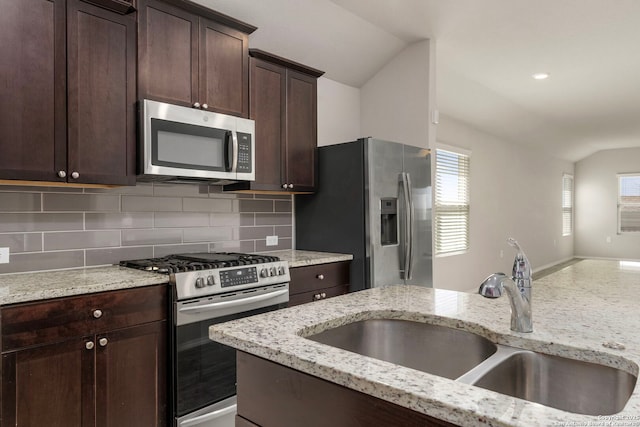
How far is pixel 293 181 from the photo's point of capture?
3281mm

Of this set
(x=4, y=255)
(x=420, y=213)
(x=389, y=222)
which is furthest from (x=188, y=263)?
(x=420, y=213)

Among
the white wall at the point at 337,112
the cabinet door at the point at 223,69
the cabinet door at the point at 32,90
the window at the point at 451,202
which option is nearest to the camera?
the cabinet door at the point at 32,90

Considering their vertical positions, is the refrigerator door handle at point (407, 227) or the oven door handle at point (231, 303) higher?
the refrigerator door handle at point (407, 227)

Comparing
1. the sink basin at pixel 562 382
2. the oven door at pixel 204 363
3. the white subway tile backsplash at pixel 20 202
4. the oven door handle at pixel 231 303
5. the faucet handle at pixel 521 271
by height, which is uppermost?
the white subway tile backsplash at pixel 20 202

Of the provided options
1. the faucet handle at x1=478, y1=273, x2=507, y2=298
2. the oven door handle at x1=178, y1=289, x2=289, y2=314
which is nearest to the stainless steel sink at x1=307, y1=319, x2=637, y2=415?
the faucet handle at x1=478, y1=273, x2=507, y2=298

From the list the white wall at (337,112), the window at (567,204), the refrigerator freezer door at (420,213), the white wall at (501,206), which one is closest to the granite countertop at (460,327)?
the refrigerator freezer door at (420,213)

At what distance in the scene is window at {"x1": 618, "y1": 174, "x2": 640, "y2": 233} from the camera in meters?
9.82

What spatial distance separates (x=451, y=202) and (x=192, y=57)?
13.1 feet

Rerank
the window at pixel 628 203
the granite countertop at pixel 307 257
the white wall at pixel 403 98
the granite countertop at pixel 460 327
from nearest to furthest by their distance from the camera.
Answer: the granite countertop at pixel 460 327, the granite countertop at pixel 307 257, the white wall at pixel 403 98, the window at pixel 628 203

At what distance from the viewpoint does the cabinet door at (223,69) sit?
103 inches

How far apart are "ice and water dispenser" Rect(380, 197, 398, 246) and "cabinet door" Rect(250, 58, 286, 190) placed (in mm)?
817

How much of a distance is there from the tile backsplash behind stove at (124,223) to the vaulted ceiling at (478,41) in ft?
4.20

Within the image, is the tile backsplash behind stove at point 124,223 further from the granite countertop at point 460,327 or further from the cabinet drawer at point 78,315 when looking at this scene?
the granite countertop at point 460,327

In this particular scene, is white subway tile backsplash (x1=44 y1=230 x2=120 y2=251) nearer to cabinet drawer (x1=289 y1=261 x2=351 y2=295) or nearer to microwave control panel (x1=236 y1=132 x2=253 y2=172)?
microwave control panel (x1=236 y1=132 x2=253 y2=172)
